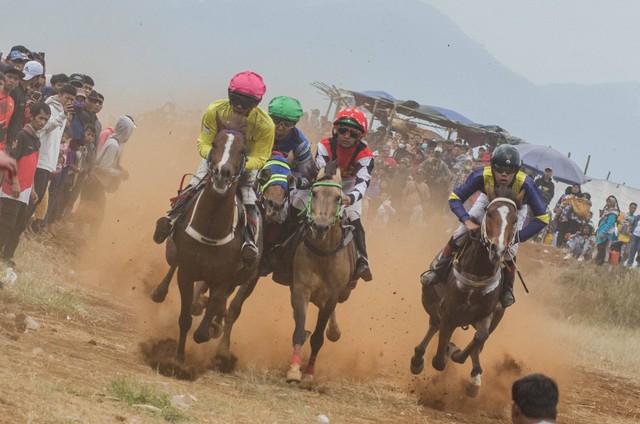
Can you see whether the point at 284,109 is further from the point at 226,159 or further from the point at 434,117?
the point at 434,117

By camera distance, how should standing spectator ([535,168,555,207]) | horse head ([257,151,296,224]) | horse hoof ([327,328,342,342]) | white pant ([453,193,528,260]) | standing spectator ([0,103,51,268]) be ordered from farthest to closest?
standing spectator ([535,168,555,207]) < standing spectator ([0,103,51,268]) < horse hoof ([327,328,342,342]) < white pant ([453,193,528,260]) < horse head ([257,151,296,224])

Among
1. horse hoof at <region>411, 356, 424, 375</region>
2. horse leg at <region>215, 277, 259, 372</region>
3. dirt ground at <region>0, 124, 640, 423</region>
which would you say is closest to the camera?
dirt ground at <region>0, 124, 640, 423</region>

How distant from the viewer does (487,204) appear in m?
12.9

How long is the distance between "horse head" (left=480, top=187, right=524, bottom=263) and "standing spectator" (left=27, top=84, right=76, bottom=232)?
272 inches

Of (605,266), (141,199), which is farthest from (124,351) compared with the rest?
(605,266)

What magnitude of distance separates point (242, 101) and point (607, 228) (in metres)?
18.8

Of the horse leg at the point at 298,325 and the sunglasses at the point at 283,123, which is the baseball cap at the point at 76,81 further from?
the horse leg at the point at 298,325

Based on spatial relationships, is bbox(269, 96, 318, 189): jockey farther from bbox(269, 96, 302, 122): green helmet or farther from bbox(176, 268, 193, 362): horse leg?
bbox(176, 268, 193, 362): horse leg

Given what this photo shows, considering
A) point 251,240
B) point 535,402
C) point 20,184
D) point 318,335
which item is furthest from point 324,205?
point 535,402

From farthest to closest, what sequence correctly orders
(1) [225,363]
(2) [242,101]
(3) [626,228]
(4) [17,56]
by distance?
(3) [626,228] → (4) [17,56] → (1) [225,363] → (2) [242,101]

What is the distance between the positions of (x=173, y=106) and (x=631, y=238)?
22.5m

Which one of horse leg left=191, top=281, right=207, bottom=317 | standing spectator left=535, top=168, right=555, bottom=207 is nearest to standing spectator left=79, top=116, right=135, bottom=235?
horse leg left=191, top=281, right=207, bottom=317

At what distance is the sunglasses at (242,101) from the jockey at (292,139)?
1316 mm

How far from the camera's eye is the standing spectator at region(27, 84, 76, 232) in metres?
15.3
